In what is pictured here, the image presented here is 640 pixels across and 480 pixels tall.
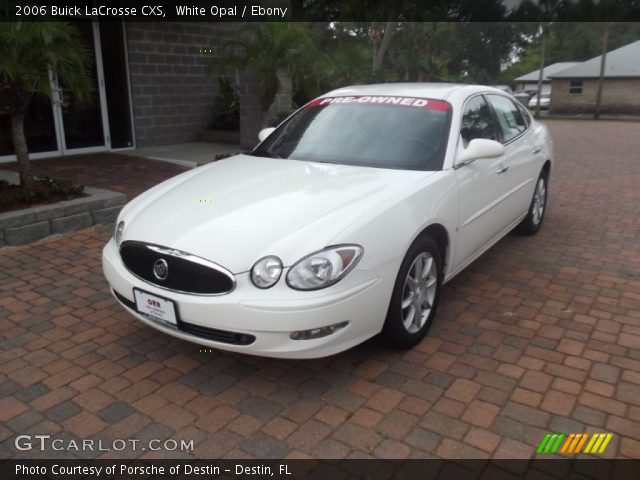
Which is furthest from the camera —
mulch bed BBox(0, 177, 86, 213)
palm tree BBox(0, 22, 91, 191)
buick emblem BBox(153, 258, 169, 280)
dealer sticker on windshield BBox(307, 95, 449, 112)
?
mulch bed BBox(0, 177, 86, 213)

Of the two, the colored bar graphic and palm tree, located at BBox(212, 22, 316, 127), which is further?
palm tree, located at BBox(212, 22, 316, 127)

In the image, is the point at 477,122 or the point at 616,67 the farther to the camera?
the point at 616,67

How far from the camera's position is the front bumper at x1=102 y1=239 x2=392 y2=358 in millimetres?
2730

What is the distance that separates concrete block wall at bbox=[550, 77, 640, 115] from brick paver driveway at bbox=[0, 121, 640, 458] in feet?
138

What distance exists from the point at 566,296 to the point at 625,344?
0.82 metres

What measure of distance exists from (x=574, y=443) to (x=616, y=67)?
155ft

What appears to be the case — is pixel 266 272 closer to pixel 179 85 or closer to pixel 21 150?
pixel 21 150

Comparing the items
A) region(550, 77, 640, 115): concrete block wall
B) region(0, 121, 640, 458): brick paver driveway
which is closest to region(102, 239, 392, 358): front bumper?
region(0, 121, 640, 458): brick paver driveway

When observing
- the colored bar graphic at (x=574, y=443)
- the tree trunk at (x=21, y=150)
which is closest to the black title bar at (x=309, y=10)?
the tree trunk at (x=21, y=150)

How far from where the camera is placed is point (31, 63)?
17.7ft

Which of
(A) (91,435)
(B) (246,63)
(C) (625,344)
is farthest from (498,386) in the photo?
(B) (246,63)

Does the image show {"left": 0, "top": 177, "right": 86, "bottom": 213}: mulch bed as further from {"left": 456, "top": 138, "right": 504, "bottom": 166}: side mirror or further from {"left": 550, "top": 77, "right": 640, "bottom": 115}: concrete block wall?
{"left": 550, "top": 77, "right": 640, "bottom": 115}: concrete block wall

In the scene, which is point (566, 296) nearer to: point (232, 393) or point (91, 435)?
point (232, 393)
